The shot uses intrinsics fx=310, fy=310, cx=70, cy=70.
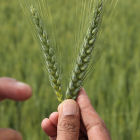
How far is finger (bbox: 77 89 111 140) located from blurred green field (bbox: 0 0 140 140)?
0.37 ft

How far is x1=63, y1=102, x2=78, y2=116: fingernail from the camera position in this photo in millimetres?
926

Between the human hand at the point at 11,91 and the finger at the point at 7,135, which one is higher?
the human hand at the point at 11,91

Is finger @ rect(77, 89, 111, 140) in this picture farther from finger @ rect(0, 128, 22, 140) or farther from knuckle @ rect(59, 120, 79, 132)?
finger @ rect(0, 128, 22, 140)

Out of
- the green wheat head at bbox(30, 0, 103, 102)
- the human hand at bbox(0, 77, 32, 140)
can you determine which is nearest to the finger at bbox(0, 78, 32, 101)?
the human hand at bbox(0, 77, 32, 140)

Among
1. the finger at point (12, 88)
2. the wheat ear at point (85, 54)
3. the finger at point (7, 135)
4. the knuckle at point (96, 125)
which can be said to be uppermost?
the wheat ear at point (85, 54)

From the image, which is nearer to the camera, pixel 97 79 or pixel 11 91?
pixel 11 91

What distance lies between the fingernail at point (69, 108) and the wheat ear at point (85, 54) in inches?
1.8

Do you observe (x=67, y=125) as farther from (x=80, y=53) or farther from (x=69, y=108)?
(x=80, y=53)

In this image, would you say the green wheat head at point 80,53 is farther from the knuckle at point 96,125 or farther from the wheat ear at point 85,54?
the knuckle at point 96,125

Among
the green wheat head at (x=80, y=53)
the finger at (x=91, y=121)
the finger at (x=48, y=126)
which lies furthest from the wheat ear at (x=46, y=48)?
the finger at (x=48, y=126)

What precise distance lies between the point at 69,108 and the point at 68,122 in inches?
1.9

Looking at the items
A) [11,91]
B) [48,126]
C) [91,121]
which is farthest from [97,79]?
[11,91]

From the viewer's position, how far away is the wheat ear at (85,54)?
0.91 metres

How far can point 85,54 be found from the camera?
0.92m
